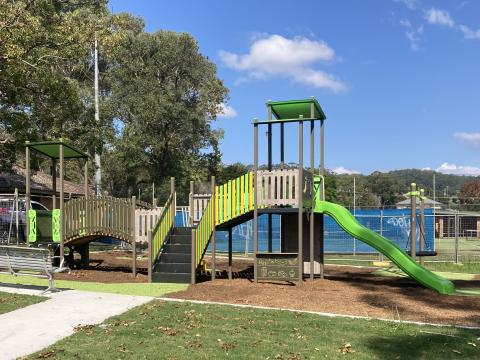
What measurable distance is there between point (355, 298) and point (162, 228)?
5273 mm

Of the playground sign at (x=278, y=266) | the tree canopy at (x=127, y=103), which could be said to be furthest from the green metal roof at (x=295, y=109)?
the tree canopy at (x=127, y=103)

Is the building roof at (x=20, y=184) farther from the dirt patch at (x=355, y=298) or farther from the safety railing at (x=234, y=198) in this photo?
the dirt patch at (x=355, y=298)

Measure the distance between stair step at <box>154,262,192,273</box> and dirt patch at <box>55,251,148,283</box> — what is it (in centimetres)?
47

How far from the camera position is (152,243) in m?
11.9

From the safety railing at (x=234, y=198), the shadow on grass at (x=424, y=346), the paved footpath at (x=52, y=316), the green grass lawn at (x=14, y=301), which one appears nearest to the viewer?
the shadow on grass at (x=424, y=346)

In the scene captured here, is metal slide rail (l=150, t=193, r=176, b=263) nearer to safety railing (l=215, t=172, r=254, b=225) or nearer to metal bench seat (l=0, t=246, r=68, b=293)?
safety railing (l=215, t=172, r=254, b=225)

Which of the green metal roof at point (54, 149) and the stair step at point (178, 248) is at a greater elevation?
the green metal roof at point (54, 149)

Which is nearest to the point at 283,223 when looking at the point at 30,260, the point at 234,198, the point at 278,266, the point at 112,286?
the point at 234,198

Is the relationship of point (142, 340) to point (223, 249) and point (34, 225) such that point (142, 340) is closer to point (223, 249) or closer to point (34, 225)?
point (34, 225)

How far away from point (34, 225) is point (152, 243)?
13.3 feet

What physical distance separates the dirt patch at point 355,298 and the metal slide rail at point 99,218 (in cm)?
294

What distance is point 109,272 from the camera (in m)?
13.6

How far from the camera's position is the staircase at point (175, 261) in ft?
38.5

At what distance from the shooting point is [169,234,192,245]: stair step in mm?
12562
